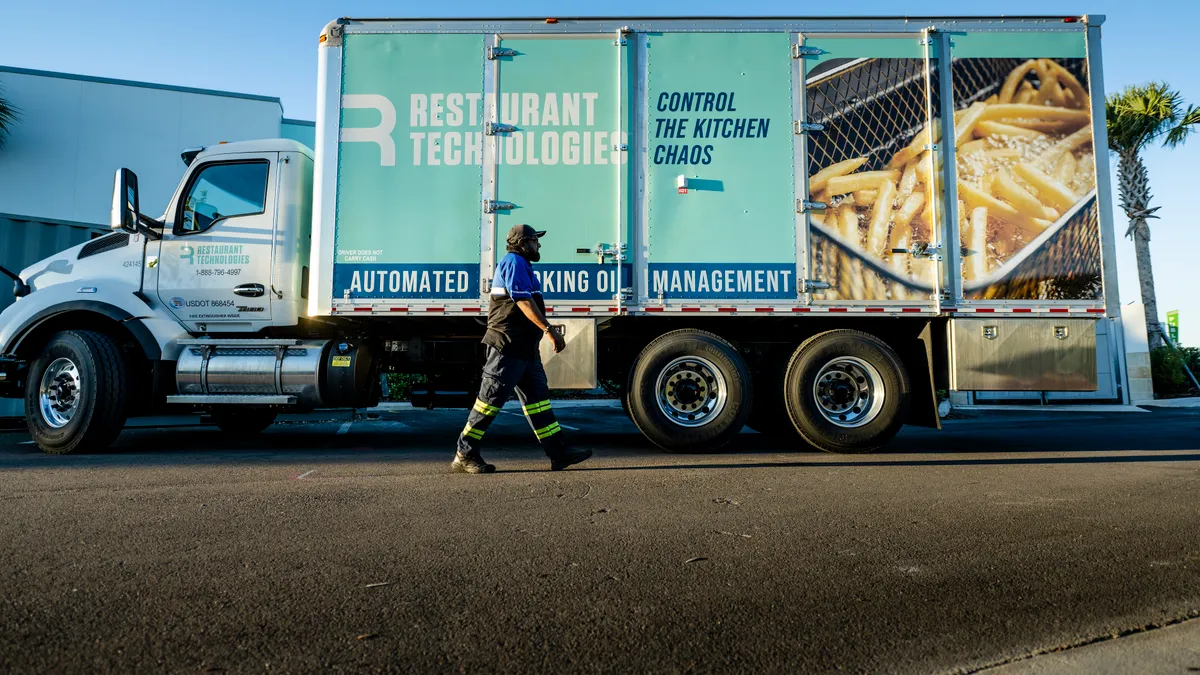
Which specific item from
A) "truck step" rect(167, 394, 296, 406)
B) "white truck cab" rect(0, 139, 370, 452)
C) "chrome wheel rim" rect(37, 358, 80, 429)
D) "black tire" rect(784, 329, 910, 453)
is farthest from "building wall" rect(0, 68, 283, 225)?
"black tire" rect(784, 329, 910, 453)

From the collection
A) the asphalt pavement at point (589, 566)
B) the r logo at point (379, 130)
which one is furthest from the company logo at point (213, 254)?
the asphalt pavement at point (589, 566)

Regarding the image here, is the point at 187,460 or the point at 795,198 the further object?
the point at 795,198

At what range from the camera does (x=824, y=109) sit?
5953 mm

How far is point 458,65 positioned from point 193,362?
3583 mm

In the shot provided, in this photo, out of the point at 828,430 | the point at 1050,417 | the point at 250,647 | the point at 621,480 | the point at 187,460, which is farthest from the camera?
the point at 1050,417

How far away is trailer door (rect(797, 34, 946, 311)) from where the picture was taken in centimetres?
587

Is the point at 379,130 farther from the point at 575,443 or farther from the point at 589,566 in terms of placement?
the point at 589,566

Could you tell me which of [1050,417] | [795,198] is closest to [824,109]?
[795,198]

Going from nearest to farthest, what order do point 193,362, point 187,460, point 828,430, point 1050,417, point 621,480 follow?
point 621,480
point 187,460
point 828,430
point 193,362
point 1050,417

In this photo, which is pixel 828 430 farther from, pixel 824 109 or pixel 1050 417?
pixel 1050 417

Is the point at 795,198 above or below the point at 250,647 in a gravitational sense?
above

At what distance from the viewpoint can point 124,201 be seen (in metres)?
5.81

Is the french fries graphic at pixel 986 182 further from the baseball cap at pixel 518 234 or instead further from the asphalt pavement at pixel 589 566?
the baseball cap at pixel 518 234

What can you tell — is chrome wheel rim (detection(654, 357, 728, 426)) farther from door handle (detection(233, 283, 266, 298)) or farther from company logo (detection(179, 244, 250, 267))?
company logo (detection(179, 244, 250, 267))
